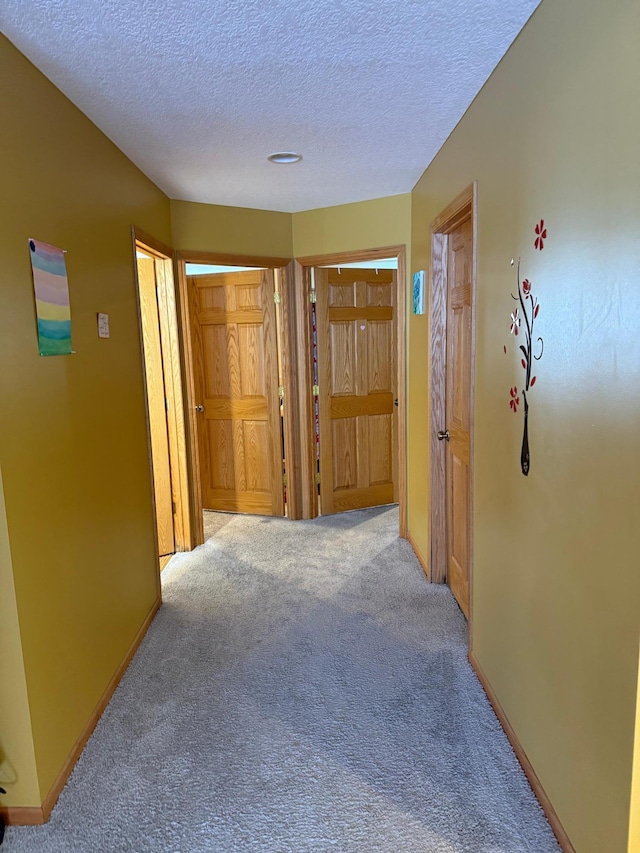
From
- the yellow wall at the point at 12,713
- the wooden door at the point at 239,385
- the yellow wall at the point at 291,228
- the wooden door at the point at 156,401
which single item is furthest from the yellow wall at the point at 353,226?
the yellow wall at the point at 12,713

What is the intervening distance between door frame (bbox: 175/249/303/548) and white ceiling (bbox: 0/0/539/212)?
30.9 inches

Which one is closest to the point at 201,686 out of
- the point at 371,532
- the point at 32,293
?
the point at 32,293

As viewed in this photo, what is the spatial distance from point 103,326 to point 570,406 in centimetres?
185

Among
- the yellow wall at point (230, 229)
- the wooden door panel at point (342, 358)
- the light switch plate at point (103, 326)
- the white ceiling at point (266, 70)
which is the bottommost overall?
the wooden door panel at point (342, 358)

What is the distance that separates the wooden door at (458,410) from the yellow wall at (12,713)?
1.88 metres

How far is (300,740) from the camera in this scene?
1.96 m

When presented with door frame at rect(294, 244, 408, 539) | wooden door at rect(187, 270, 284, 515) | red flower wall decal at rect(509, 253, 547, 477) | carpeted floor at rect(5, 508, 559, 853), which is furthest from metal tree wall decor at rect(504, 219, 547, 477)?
wooden door at rect(187, 270, 284, 515)

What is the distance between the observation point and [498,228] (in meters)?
1.89

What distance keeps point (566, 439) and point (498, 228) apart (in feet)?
2.82

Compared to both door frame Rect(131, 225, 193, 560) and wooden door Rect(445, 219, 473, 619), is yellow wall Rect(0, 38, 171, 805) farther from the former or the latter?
wooden door Rect(445, 219, 473, 619)

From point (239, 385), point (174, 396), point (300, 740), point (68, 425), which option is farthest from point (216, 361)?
point (300, 740)

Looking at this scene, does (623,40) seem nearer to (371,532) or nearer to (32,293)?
(32,293)

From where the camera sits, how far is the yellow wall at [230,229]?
11.5ft

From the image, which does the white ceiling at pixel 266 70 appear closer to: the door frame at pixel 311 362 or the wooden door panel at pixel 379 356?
the door frame at pixel 311 362
